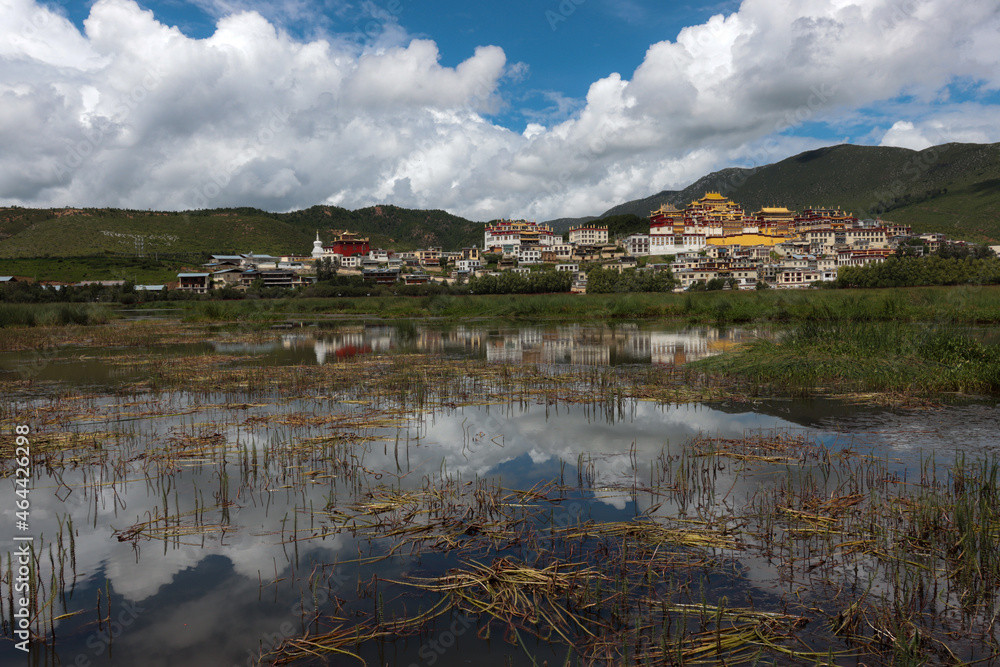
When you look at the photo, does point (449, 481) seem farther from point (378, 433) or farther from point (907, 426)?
point (907, 426)

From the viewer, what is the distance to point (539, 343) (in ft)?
73.7

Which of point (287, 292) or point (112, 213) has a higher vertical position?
point (112, 213)

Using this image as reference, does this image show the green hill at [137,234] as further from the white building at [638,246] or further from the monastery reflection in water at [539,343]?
the monastery reflection in water at [539,343]

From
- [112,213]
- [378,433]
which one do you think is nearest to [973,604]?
[378,433]

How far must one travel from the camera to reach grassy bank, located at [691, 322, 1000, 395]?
35.4 feet

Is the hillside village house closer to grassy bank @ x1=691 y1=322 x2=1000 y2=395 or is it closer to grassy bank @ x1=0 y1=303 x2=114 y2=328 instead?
grassy bank @ x1=0 y1=303 x2=114 y2=328

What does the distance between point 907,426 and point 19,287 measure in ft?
227

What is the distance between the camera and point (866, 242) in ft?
421

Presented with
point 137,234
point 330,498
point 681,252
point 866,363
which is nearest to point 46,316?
point 330,498

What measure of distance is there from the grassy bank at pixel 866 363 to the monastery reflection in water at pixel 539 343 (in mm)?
2939

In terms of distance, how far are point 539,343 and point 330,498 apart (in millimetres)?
16890

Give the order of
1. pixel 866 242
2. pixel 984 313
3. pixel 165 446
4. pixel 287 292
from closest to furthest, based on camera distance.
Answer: pixel 165 446 → pixel 984 313 → pixel 287 292 → pixel 866 242

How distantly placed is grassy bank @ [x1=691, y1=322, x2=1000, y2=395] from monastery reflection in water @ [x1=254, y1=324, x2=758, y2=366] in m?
2.94

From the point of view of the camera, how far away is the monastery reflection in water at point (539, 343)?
17750 millimetres
